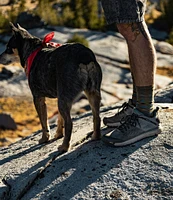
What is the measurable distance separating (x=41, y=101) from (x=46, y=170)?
39.8 inches

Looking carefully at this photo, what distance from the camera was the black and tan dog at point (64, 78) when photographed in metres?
3.75

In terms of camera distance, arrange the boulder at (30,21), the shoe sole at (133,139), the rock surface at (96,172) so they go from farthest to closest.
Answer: the boulder at (30,21) → the shoe sole at (133,139) → the rock surface at (96,172)

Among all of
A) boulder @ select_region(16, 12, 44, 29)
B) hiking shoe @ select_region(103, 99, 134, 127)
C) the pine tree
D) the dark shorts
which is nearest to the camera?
the dark shorts

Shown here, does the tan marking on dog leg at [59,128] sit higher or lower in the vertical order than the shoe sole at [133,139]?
lower

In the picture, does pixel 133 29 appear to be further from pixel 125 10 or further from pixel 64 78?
pixel 64 78

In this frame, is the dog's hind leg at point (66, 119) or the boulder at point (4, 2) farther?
the boulder at point (4, 2)

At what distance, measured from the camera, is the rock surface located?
3.20 metres

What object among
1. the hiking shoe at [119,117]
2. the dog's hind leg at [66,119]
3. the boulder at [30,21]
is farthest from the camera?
the boulder at [30,21]

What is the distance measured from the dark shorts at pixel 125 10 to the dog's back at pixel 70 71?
0.43 metres

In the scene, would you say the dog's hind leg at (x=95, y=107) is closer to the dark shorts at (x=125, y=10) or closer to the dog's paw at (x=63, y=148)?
the dog's paw at (x=63, y=148)

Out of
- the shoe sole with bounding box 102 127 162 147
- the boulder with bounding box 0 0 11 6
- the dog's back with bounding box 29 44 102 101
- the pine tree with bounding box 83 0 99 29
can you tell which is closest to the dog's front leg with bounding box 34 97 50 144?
the dog's back with bounding box 29 44 102 101

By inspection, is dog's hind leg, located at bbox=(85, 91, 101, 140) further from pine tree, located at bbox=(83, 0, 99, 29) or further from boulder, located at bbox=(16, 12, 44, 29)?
pine tree, located at bbox=(83, 0, 99, 29)

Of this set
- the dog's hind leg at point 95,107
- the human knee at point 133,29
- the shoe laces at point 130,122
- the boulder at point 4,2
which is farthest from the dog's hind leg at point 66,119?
the boulder at point 4,2

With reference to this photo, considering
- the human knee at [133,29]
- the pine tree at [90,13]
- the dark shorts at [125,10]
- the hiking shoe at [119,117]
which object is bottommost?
the pine tree at [90,13]
